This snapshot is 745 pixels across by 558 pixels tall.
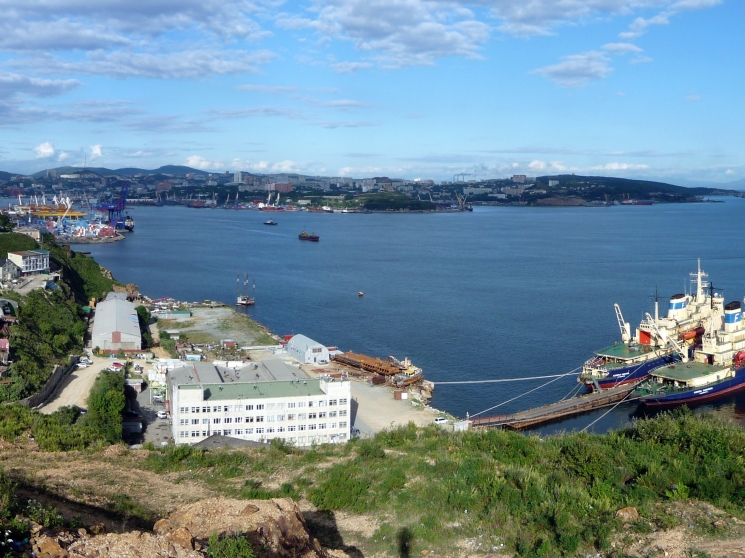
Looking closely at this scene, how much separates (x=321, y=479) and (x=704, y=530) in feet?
5.67

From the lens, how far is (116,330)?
923 centimetres

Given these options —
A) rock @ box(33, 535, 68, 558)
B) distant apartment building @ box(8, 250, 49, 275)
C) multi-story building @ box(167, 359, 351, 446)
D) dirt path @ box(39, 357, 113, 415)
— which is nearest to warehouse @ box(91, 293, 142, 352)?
dirt path @ box(39, 357, 113, 415)

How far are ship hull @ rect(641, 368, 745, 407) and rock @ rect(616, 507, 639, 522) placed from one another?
5.64 m

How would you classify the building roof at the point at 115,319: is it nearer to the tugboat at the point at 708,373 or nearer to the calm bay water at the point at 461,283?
the calm bay water at the point at 461,283

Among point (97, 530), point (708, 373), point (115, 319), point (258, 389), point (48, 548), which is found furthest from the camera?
point (115, 319)

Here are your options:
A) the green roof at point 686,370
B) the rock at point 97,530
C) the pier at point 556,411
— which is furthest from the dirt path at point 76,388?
the green roof at point 686,370

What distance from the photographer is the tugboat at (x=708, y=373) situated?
27.3 ft

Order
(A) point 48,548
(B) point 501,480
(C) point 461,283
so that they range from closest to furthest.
A: 1. (A) point 48,548
2. (B) point 501,480
3. (C) point 461,283

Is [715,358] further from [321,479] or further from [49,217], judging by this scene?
[49,217]

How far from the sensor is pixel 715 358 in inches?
356

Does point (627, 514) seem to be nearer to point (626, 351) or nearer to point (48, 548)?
point (48, 548)

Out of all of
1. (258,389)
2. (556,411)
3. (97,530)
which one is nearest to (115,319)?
(258,389)

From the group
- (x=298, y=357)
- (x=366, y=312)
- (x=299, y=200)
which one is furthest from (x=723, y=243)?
(x=299, y=200)

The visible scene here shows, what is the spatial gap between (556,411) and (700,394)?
1995 millimetres
